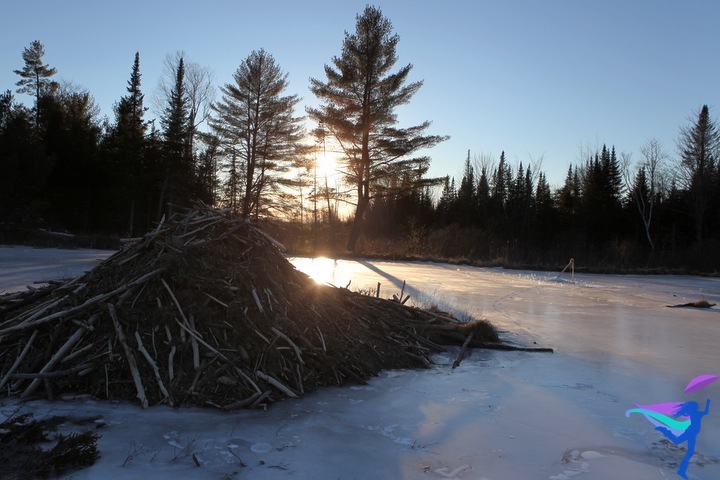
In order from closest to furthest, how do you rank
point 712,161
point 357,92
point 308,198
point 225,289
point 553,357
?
point 225,289
point 553,357
point 357,92
point 308,198
point 712,161

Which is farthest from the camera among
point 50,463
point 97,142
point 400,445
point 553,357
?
point 97,142

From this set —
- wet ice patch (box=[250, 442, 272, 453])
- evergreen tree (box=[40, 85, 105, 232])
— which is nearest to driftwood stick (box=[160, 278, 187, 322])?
wet ice patch (box=[250, 442, 272, 453])

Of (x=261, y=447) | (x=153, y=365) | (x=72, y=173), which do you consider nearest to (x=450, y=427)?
(x=261, y=447)

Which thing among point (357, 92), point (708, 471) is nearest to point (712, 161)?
point (357, 92)

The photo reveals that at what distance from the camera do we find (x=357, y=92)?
24.1 m

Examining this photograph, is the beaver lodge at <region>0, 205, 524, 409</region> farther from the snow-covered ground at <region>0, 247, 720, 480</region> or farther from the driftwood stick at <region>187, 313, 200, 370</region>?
the snow-covered ground at <region>0, 247, 720, 480</region>

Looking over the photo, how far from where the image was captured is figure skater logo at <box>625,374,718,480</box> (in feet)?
10.6

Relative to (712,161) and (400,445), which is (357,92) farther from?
(712,161)

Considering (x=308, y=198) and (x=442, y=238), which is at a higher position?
(x=308, y=198)

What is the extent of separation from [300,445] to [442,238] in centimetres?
2280

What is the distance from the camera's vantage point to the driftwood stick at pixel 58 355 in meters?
3.24

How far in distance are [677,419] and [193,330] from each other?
3.78 metres

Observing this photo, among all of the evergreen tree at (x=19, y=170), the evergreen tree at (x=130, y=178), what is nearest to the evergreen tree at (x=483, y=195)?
the evergreen tree at (x=130, y=178)

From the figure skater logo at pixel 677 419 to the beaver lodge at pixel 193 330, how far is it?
76.9 inches
